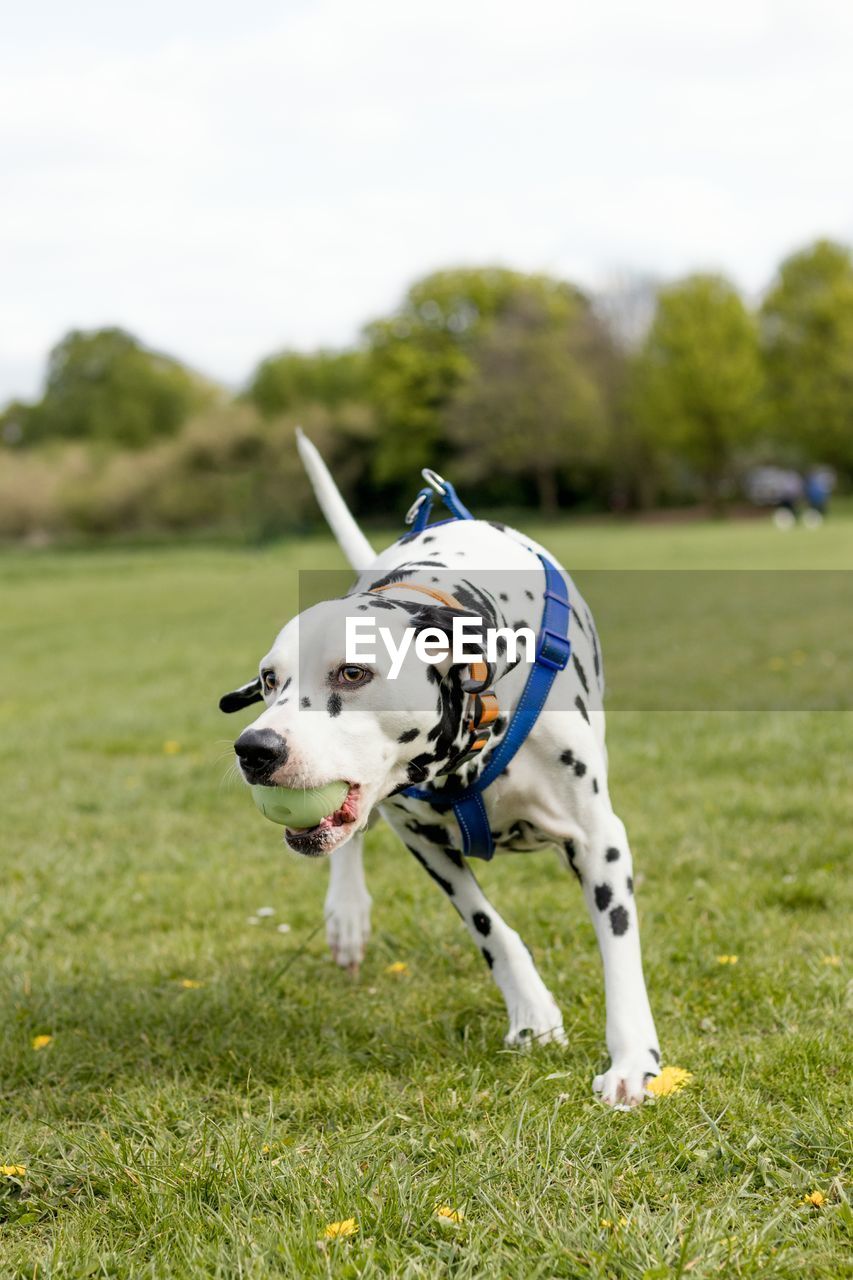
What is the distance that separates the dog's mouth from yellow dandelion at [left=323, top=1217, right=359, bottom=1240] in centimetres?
77

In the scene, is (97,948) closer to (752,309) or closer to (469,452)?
(469,452)

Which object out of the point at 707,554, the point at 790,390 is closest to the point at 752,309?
the point at 790,390

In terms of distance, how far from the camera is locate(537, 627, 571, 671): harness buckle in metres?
3.32

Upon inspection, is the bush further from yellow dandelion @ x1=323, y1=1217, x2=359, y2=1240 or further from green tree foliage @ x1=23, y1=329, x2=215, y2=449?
yellow dandelion @ x1=323, y1=1217, x2=359, y2=1240

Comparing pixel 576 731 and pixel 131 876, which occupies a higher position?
pixel 576 731

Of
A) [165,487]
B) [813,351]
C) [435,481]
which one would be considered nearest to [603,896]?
[435,481]

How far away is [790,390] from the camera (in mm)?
54312

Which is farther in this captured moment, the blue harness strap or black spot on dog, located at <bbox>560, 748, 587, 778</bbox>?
black spot on dog, located at <bbox>560, 748, 587, 778</bbox>

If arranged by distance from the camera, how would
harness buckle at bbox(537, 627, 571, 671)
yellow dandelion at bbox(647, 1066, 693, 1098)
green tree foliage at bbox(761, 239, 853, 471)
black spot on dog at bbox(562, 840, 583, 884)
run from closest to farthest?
yellow dandelion at bbox(647, 1066, 693, 1098) < harness buckle at bbox(537, 627, 571, 671) < black spot on dog at bbox(562, 840, 583, 884) < green tree foliage at bbox(761, 239, 853, 471)

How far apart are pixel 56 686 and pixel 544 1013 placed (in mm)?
9126

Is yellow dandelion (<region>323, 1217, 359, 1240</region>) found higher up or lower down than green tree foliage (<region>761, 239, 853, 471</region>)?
lower down

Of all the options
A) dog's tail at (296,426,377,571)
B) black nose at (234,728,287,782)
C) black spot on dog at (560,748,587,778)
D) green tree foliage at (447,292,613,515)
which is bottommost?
black spot on dog at (560,748,587,778)

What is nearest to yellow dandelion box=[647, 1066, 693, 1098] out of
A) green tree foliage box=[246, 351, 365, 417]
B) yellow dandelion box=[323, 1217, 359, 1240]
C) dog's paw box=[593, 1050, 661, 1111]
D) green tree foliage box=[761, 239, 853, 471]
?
dog's paw box=[593, 1050, 661, 1111]

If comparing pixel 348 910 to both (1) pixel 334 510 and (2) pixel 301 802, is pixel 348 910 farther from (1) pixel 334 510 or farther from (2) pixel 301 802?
(2) pixel 301 802
